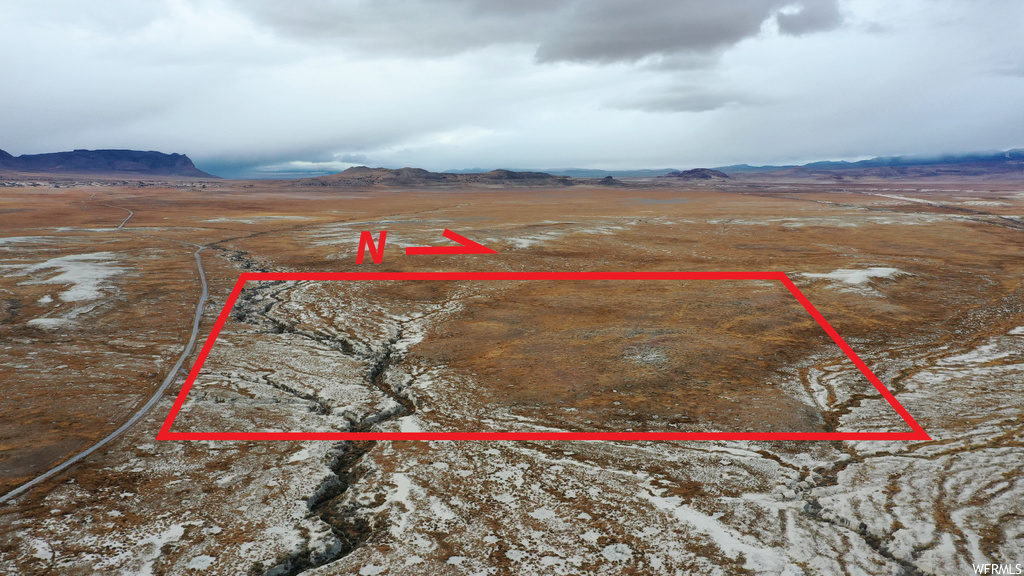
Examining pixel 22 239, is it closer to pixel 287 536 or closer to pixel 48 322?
pixel 48 322

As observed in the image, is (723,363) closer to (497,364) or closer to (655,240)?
(497,364)

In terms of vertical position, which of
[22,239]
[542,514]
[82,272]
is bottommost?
[542,514]

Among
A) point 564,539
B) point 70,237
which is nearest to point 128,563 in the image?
point 564,539

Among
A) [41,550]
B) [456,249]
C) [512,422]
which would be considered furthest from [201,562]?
[456,249]

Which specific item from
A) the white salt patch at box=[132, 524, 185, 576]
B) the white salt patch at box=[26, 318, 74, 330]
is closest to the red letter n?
the white salt patch at box=[26, 318, 74, 330]

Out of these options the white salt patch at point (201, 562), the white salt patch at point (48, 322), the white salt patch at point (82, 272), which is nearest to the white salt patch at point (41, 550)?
the white salt patch at point (201, 562)

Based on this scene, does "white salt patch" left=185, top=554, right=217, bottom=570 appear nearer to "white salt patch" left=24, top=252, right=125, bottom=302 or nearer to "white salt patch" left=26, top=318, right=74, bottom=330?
"white salt patch" left=26, top=318, right=74, bottom=330
